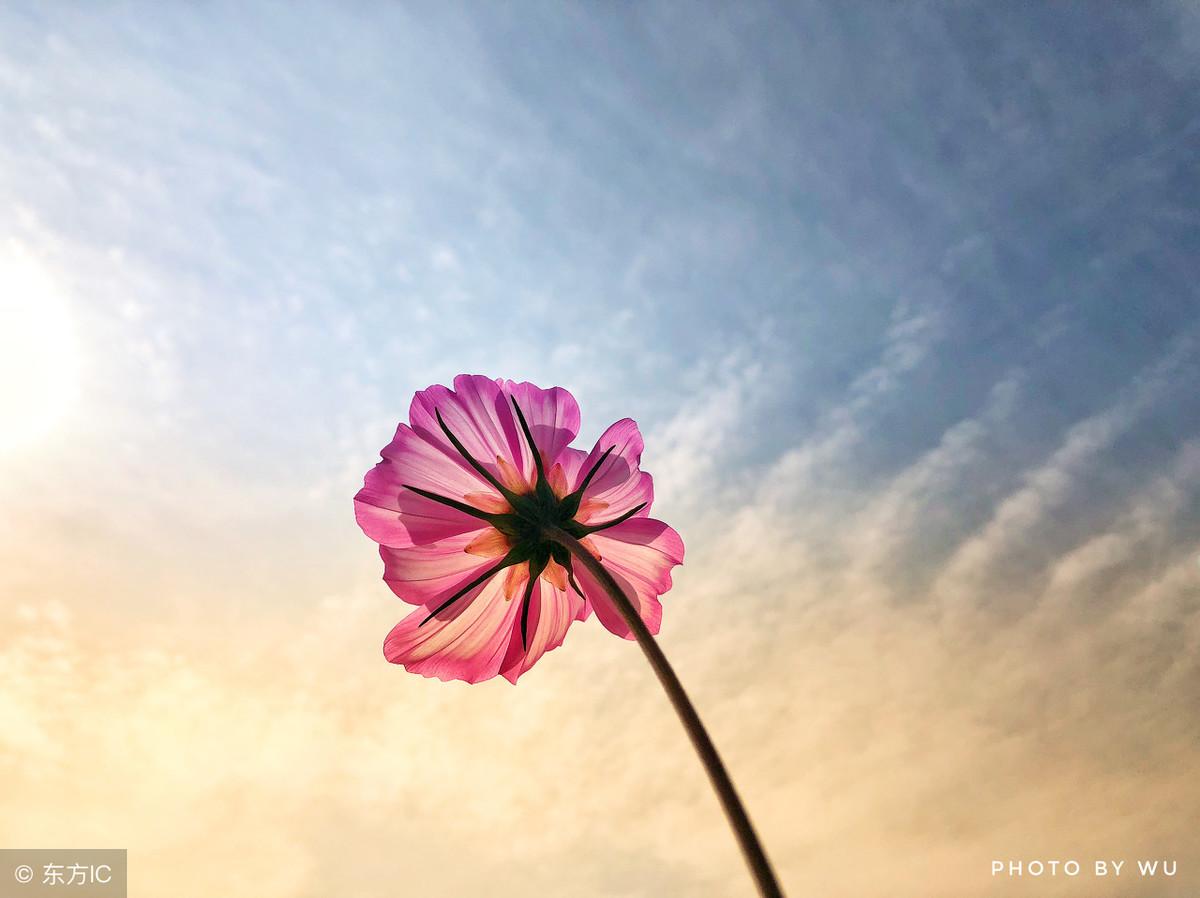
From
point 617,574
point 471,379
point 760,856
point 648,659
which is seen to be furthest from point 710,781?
point 471,379

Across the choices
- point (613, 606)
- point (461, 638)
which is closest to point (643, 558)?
point (613, 606)

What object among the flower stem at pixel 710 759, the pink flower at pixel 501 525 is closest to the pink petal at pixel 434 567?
the pink flower at pixel 501 525

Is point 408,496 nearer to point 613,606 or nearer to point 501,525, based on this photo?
point 501,525

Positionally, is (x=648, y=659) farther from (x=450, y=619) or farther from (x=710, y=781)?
(x=450, y=619)

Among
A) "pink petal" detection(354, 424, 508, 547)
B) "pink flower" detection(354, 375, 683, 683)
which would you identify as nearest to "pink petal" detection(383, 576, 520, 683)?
"pink flower" detection(354, 375, 683, 683)

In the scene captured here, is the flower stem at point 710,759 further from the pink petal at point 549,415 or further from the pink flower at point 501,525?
the pink petal at point 549,415
